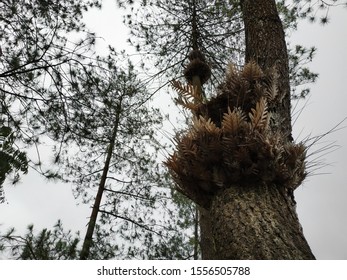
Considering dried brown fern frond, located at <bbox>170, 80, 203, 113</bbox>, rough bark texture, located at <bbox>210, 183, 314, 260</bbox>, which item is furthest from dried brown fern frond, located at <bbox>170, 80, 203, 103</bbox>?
rough bark texture, located at <bbox>210, 183, 314, 260</bbox>

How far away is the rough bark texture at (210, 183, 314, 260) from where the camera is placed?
127 cm

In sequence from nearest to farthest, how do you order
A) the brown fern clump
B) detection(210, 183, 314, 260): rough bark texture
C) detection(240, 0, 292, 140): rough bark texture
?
detection(210, 183, 314, 260): rough bark texture, the brown fern clump, detection(240, 0, 292, 140): rough bark texture

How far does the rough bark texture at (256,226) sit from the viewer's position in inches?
49.9

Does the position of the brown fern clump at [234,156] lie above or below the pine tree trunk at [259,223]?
above

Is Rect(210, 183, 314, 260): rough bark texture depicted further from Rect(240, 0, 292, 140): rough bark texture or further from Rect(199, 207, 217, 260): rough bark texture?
Rect(240, 0, 292, 140): rough bark texture

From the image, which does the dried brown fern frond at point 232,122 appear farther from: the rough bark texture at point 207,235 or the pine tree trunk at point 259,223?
the rough bark texture at point 207,235

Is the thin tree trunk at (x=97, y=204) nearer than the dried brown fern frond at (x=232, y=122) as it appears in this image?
No

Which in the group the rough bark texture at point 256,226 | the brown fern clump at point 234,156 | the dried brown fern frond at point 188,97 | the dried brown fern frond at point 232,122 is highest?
the dried brown fern frond at point 188,97

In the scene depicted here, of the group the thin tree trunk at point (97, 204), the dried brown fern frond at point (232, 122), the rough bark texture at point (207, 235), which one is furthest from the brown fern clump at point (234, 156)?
the thin tree trunk at point (97, 204)

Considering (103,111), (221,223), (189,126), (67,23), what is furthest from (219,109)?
(67,23)

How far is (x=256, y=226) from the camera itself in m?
1.37

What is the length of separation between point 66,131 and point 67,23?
1.63 meters

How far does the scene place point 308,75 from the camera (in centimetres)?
611
